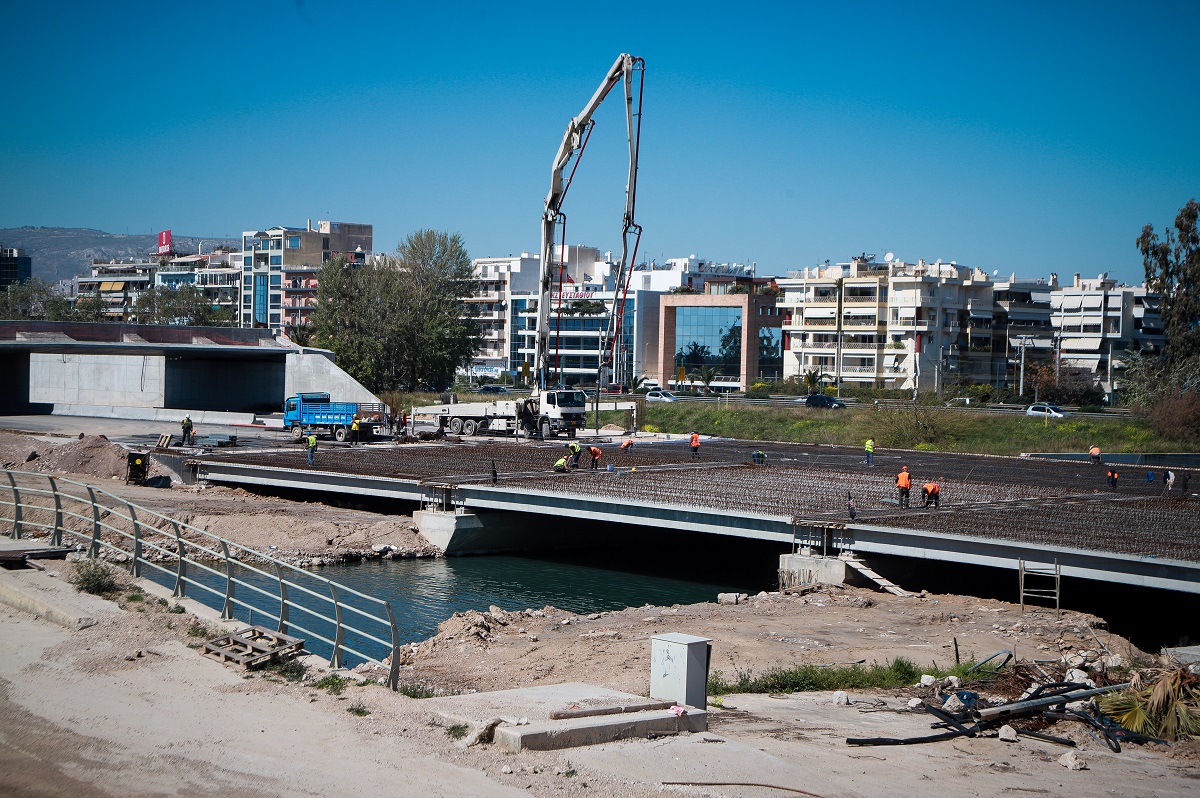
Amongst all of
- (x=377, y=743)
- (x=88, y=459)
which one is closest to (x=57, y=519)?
(x=377, y=743)

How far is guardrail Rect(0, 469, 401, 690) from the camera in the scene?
40.0ft

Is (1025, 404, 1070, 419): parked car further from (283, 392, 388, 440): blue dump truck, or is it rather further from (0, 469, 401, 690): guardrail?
(0, 469, 401, 690): guardrail

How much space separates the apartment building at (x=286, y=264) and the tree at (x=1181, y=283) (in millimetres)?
90094

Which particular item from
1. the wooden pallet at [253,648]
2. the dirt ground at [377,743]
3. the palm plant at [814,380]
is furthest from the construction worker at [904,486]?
the palm plant at [814,380]

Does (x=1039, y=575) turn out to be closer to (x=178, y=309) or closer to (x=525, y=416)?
(x=525, y=416)

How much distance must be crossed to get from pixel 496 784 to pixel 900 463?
39206 mm

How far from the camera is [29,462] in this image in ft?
140

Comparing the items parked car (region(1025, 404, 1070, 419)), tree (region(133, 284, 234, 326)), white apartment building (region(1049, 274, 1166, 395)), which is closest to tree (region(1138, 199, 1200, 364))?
parked car (region(1025, 404, 1070, 419))

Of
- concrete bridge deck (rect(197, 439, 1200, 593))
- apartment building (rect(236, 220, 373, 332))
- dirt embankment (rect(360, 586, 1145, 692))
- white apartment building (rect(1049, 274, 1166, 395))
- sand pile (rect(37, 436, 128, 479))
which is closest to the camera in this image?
dirt embankment (rect(360, 586, 1145, 692))

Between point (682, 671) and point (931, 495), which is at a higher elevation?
point (682, 671)

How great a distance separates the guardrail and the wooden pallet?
219mm

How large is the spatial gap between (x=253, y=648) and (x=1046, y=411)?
59823 millimetres

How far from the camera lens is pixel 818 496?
32969 millimetres

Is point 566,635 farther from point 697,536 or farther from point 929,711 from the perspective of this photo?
point 697,536
